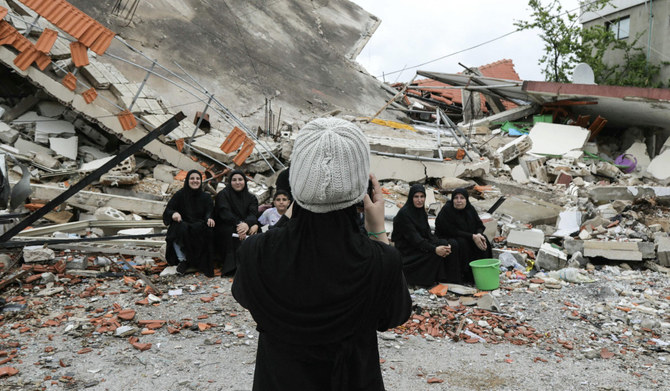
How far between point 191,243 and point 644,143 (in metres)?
13.2

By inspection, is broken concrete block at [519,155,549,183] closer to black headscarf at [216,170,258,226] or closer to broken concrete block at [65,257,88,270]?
black headscarf at [216,170,258,226]

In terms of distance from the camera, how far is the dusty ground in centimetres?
396

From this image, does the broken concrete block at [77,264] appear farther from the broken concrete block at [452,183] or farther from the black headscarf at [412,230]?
the broken concrete block at [452,183]

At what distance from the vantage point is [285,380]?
1.73 m

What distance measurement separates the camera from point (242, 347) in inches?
177

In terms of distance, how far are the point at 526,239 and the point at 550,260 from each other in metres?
0.90

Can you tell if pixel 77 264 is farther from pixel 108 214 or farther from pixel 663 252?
pixel 663 252

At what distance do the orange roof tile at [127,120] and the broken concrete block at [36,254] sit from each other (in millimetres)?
4062

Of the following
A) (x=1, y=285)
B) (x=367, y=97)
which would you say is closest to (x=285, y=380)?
(x=1, y=285)

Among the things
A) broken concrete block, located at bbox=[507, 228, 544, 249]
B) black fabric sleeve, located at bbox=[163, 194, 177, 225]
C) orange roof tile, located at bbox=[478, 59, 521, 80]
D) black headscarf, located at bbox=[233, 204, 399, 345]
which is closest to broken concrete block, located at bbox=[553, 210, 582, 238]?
broken concrete block, located at bbox=[507, 228, 544, 249]

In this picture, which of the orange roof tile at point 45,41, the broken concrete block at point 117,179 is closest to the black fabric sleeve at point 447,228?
the broken concrete block at point 117,179

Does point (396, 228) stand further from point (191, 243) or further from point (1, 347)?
point (1, 347)

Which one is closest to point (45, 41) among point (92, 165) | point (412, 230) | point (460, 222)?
point (92, 165)

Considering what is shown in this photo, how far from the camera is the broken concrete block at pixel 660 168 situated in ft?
43.7
